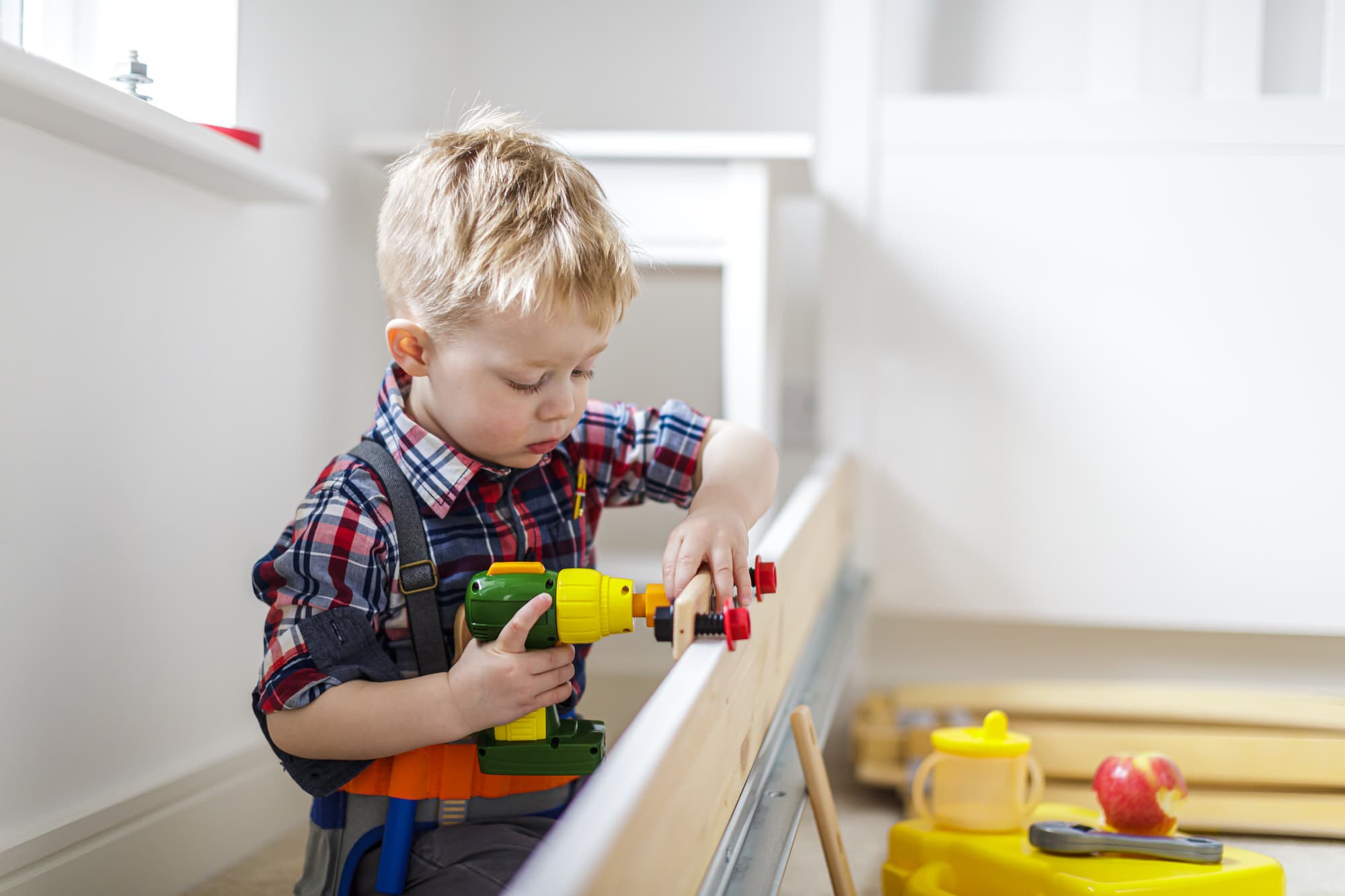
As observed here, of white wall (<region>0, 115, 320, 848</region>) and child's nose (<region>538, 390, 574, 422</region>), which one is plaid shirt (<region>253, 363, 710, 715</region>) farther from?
white wall (<region>0, 115, 320, 848</region>)

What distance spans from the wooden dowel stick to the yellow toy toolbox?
0.45ft

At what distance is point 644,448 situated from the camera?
0.99m

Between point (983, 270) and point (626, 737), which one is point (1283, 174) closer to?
point (983, 270)

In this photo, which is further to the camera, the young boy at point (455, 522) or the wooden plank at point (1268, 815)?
the wooden plank at point (1268, 815)

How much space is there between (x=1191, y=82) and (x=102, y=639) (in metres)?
1.70

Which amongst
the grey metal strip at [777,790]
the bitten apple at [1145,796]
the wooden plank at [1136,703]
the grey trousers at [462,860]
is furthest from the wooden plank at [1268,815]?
the grey trousers at [462,860]

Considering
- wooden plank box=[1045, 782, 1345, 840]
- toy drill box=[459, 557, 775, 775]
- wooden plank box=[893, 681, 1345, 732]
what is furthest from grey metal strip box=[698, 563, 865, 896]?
wooden plank box=[1045, 782, 1345, 840]

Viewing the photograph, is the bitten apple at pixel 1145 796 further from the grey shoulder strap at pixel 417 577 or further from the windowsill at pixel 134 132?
the windowsill at pixel 134 132

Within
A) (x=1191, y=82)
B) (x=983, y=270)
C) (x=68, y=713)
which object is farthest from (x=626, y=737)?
(x=1191, y=82)

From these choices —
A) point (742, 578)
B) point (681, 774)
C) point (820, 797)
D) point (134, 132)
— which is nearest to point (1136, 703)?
point (820, 797)

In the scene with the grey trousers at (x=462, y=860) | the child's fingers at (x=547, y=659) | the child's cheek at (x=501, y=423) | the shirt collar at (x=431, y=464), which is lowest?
the grey trousers at (x=462, y=860)

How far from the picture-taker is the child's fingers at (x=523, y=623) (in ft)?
2.19

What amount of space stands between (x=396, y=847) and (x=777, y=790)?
0.27 m

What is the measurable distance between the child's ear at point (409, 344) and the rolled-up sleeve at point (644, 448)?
185mm
